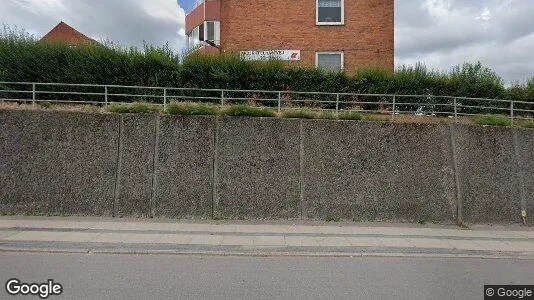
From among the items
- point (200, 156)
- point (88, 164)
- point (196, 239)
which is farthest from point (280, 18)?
point (196, 239)

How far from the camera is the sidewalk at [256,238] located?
6781 millimetres

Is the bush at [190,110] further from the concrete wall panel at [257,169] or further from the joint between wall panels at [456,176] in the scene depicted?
the joint between wall panels at [456,176]

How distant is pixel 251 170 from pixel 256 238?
2578 mm

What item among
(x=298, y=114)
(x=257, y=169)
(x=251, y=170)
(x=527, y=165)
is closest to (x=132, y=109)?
(x=251, y=170)

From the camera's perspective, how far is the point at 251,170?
32.4 feet

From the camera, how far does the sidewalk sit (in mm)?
6781

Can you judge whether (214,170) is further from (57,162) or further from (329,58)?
(329,58)

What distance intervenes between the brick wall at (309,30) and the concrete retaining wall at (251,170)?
9477 mm

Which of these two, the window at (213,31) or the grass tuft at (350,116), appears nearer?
the grass tuft at (350,116)

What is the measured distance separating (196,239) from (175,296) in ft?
9.36

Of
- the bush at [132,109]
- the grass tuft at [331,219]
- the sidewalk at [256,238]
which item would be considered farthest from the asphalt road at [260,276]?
the bush at [132,109]

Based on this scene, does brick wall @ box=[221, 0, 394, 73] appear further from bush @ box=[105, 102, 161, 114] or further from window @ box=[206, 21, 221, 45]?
bush @ box=[105, 102, 161, 114]

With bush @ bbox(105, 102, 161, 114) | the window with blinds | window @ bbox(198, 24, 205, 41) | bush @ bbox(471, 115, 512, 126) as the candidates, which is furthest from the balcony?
bush @ bbox(471, 115, 512, 126)

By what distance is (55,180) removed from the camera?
966 centimetres
